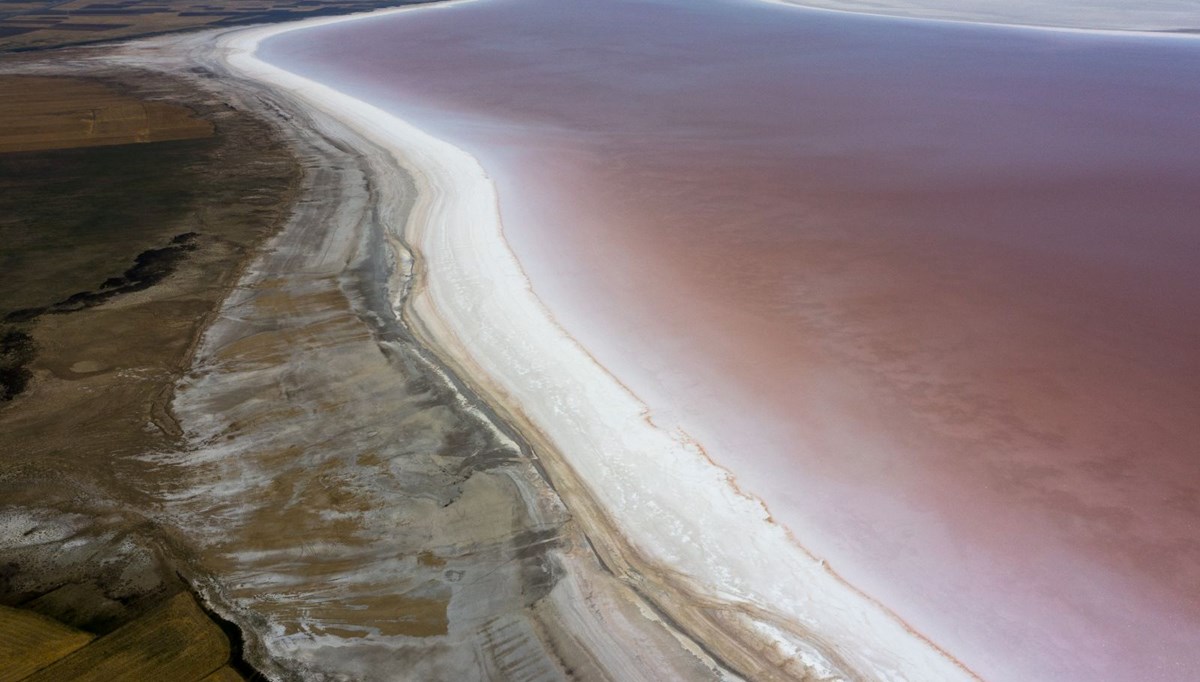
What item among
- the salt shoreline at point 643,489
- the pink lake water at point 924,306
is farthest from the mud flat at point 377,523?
the pink lake water at point 924,306

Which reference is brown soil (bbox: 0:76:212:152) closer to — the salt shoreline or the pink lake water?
the pink lake water

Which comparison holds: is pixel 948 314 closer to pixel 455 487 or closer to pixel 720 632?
pixel 720 632

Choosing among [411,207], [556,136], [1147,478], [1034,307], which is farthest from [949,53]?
[1147,478]

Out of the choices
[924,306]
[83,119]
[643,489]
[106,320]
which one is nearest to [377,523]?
[643,489]

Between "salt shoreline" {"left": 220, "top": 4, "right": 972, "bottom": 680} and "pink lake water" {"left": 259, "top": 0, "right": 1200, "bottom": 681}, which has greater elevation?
"pink lake water" {"left": 259, "top": 0, "right": 1200, "bottom": 681}

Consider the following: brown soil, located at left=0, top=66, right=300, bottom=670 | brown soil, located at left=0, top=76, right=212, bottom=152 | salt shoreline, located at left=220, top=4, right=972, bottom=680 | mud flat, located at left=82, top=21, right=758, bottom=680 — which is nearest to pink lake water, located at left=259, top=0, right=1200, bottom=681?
salt shoreline, located at left=220, top=4, right=972, bottom=680
